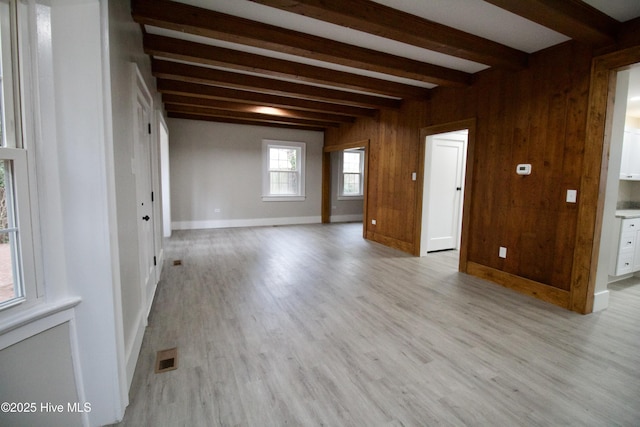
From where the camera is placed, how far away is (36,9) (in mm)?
1192

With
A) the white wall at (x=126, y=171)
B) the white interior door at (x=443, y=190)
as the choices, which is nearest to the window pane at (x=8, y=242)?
the white wall at (x=126, y=171)

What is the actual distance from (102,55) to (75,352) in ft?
4.43

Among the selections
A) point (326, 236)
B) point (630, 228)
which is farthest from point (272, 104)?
point (630, 228)

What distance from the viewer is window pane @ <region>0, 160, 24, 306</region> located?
1177mm

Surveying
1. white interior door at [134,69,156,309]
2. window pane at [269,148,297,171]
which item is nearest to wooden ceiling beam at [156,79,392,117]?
white interior door at [134,69,156,309]

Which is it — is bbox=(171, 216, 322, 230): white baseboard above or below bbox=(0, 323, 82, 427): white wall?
below

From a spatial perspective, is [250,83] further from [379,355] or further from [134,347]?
[379,355]

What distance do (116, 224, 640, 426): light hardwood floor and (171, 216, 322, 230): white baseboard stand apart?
11.0 feet

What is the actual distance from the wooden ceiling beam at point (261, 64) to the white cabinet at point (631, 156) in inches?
114

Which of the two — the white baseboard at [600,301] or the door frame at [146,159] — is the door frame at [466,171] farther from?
the door frame at [146,159]

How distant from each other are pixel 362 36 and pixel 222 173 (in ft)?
16.9

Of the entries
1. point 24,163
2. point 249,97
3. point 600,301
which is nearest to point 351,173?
point 249,97

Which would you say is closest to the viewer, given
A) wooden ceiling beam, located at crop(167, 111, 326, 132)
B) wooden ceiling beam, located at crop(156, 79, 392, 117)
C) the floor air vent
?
the floor air vent

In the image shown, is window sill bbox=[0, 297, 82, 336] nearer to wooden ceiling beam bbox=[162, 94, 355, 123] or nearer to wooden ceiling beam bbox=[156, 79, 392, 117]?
wooden ceiling beam bbox=[156, 79, 392, 117]
